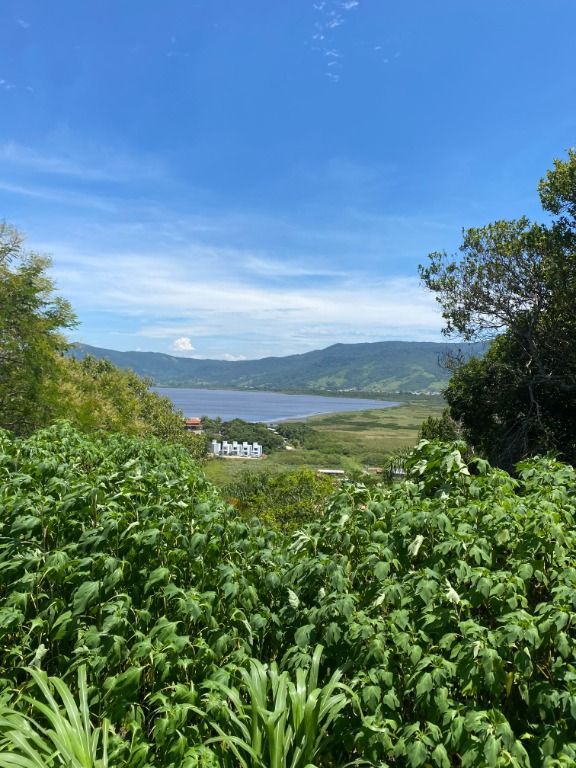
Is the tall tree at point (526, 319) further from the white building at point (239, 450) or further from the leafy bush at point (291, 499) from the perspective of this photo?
the white building at point (239, 450)

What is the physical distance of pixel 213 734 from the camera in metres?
2.73

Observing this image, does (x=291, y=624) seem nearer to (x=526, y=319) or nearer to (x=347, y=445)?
(x=526, y=319)

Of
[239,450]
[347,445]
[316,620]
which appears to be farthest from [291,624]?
[347,445]

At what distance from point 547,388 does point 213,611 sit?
16848mm

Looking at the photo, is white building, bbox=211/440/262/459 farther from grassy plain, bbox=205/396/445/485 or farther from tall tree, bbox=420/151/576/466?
tall tree, bbox=420/151/576/466

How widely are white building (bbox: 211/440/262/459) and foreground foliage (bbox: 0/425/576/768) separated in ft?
311

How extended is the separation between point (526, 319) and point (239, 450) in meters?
86.7

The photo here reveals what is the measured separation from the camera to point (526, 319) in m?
16.8

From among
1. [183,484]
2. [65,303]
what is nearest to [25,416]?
[65,303]

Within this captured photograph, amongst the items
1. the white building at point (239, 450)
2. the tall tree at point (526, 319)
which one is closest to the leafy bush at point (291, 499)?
the tall tree at point (526, 319)

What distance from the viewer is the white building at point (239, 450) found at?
98.9 meters

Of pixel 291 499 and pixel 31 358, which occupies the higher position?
pixel 31 358

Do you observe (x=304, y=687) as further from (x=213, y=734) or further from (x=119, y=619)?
(x=119, y=619)

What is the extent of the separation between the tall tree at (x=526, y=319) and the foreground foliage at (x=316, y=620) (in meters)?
13.3
